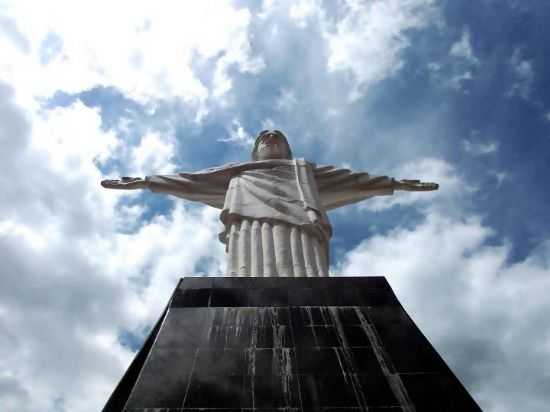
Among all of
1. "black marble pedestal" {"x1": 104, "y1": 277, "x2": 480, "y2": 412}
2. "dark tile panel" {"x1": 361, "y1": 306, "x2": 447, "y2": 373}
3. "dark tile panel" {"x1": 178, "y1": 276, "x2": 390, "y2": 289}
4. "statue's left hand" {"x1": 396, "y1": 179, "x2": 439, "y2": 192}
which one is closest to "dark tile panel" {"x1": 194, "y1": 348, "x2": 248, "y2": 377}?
"black marble pedestal" {"x1": 104, "y1": 277, "x2": 480, "y2": 412}

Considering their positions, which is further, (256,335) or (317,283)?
(317,283)

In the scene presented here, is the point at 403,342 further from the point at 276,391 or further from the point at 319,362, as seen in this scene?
the point at 276,391

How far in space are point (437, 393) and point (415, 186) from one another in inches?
257

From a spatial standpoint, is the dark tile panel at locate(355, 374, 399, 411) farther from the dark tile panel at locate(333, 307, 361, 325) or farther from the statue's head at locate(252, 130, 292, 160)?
the statue's head at locate(252, 130, 292, 160)

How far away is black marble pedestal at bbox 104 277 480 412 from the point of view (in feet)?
14.5

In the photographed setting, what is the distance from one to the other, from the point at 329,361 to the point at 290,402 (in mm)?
709

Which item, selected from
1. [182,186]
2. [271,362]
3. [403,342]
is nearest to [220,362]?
[271,362]

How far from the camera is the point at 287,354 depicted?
16.1 feet

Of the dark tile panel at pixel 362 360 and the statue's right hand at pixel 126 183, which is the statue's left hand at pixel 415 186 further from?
the dark tile panel at pixel 362 360

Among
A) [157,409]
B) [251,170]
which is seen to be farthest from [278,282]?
[251,170]

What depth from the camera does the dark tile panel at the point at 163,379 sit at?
14.4 feet

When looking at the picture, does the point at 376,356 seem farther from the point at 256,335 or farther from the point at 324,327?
the point at 256,335

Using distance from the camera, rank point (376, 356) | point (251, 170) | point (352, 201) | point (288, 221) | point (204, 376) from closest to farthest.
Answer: point (204, 376), point (376, 356), point (288, 221), point (251, 170), point (352, 201)

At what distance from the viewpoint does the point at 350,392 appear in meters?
4.49
